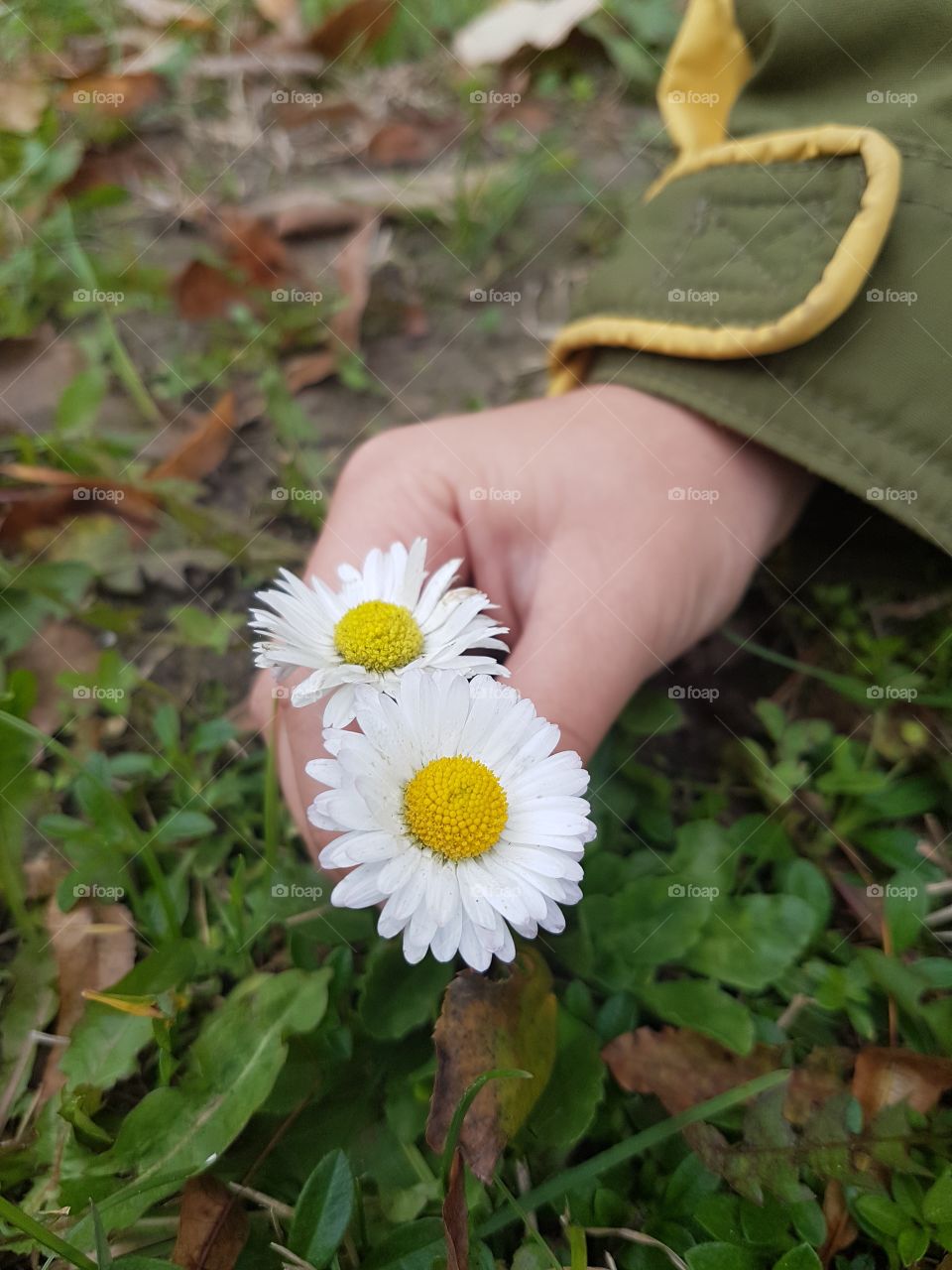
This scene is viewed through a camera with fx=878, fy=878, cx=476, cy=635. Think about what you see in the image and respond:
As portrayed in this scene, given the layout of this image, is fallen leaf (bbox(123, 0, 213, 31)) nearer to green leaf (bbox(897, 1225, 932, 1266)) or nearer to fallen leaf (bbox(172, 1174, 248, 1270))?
fallen leaf (bbox(172, 1174, 248, 1270))

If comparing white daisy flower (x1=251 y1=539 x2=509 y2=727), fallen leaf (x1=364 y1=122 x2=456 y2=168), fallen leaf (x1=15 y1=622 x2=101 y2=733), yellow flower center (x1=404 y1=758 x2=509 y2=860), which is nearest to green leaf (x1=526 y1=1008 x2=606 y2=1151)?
yellow flower center (x1=404 y1=758 x2=509 y2=860)

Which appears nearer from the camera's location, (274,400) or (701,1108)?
(701,1108)

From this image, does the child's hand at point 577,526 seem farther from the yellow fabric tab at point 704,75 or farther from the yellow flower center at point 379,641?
the yellow fabric tab at point 704,75

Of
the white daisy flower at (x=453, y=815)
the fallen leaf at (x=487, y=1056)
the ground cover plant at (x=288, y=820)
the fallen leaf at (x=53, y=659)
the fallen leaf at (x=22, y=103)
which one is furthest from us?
the fallen leaf at (x=22, y=103)

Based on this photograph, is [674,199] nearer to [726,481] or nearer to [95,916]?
[726,481]

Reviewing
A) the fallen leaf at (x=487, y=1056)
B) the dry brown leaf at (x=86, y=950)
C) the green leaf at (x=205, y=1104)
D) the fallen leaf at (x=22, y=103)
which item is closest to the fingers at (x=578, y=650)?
the fallen leaf at (x=487, y=1056)

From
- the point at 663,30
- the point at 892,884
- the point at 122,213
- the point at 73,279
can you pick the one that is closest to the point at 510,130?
the point at 663,30
